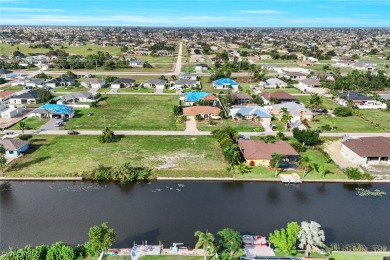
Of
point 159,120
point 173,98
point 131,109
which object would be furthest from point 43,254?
point 173,98

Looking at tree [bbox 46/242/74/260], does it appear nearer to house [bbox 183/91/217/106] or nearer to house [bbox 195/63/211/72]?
house [bbox 183/91/217/106]

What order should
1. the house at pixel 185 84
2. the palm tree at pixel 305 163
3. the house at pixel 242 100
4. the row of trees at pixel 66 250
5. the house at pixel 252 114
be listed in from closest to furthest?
the row of trees at pixel 66 250, the palm tree at pixel 305 163, the house at pixel 252 114, the house at pixel 242 100, the house at pixel 185 84

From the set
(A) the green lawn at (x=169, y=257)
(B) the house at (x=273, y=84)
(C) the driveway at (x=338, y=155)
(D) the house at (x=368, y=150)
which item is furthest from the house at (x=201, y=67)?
(A) the green lawn at (x=169, y=257)

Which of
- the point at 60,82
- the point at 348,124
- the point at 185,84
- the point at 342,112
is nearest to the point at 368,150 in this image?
the point at 348,124

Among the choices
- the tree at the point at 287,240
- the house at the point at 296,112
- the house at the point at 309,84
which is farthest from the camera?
the house at the point at 309,84

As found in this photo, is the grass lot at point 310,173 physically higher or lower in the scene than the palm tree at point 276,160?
lower

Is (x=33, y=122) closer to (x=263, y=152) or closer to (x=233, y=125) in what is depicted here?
(x=233, y=125)

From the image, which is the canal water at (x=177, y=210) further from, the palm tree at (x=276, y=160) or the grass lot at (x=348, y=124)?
the grass lot at (x=348, y=124)
